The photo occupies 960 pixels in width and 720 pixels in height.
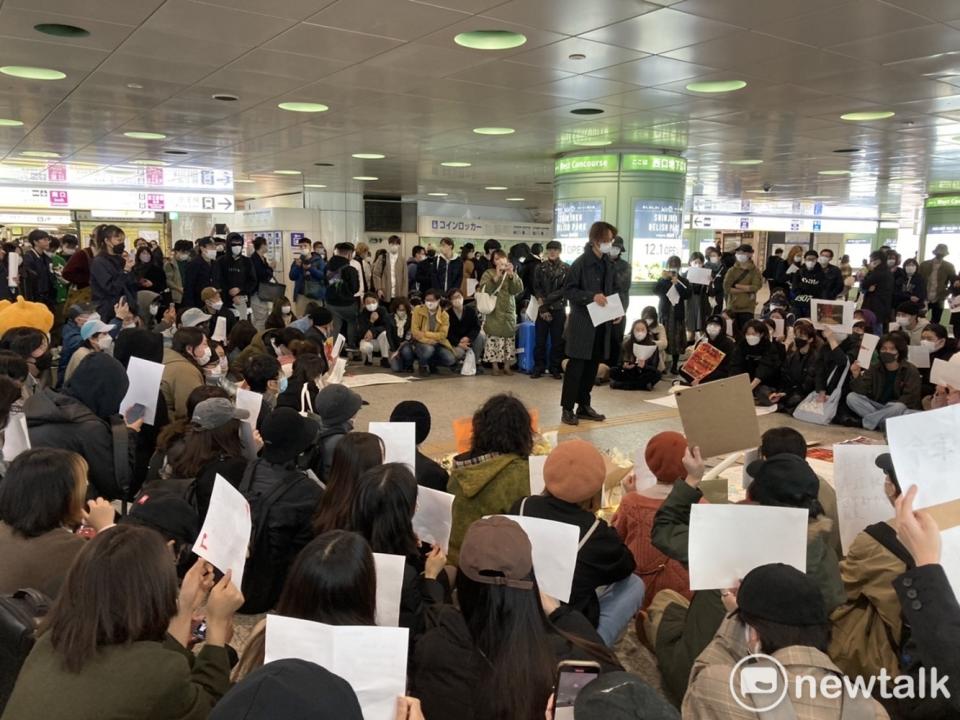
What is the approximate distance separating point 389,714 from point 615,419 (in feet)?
19.7

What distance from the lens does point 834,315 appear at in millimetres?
7738

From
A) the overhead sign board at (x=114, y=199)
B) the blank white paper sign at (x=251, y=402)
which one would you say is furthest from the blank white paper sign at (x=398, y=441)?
the overhead sign board at (x=114, y=199)

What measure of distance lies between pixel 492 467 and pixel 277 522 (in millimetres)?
928

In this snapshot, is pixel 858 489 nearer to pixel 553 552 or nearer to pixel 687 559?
pixel 687 559

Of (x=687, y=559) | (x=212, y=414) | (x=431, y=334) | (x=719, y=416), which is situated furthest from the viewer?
(x=431, y=334)

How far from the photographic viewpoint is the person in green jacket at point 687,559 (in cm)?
241

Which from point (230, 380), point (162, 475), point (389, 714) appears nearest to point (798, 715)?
point (389, 714)

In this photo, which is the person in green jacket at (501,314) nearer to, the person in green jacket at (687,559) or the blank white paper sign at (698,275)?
the blank white paper sign at (698,275)

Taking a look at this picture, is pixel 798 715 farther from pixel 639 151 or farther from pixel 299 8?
pixel 639 151

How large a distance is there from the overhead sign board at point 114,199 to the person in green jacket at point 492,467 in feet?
39.8

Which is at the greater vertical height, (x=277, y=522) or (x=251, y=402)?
(x=251, y=402)

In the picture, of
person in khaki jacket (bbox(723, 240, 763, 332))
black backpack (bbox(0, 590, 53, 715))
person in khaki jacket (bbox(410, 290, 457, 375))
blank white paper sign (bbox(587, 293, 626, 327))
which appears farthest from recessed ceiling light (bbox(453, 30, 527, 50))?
person in khaki jacket (bbox(723, 240, 763, 332))

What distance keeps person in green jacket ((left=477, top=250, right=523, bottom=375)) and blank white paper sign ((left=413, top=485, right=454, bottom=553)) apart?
6.92m

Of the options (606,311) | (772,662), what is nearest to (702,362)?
(606,311)
